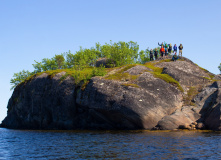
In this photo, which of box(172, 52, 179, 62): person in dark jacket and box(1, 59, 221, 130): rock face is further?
box(172, 52, 179, 62): person in dark jacket

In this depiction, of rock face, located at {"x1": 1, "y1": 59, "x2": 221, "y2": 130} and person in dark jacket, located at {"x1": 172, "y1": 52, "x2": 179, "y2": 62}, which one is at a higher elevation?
person in dark jacket, located at {"x1": 172, "y1": 52, "x2": 179, "y2": 62}

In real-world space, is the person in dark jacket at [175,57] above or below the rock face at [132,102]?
above

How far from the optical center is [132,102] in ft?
131

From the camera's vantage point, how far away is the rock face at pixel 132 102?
3903cm

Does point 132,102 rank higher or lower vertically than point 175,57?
lower

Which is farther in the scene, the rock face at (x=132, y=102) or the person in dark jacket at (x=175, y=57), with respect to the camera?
the person in dark jacket at (x=175, y=57)

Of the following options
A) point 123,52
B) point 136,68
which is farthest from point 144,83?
point 123,52

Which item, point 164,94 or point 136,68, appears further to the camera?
point 136,68

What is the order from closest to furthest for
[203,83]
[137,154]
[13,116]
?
1. [137,154]
2. [203,83]
3. [13,116]

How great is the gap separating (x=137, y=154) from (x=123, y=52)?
5655cm

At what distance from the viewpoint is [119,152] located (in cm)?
1995

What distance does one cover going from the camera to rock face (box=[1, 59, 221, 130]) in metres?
39.0

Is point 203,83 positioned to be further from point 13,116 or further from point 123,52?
point 13,116

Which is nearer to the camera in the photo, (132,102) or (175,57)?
(132,102)
